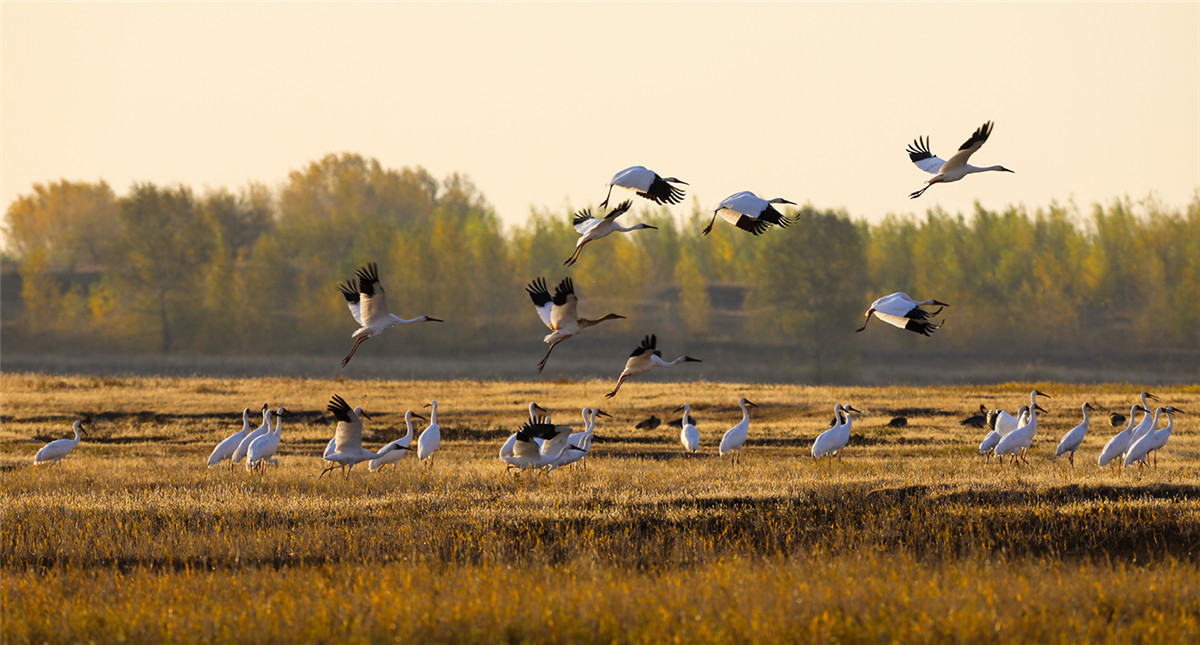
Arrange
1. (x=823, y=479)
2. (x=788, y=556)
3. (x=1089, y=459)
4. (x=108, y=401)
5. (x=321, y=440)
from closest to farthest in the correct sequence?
(x=788, y=556) → (x=823, y=479) → (x=1089, y=459) → (x=321, y=440) → (x=108, y=401)

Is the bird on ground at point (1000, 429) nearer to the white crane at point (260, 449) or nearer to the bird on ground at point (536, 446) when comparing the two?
the bird on ground at point (536, 446)

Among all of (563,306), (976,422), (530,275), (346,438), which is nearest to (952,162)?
(563,306)

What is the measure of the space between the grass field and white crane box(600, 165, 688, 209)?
3522 mm

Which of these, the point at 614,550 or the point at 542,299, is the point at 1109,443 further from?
the point at 614,550

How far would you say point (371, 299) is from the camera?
14.9m

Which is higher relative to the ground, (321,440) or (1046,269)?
(1046,269)

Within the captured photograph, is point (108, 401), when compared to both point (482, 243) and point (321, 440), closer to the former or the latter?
point (321, 440)

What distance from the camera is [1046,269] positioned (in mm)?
84500

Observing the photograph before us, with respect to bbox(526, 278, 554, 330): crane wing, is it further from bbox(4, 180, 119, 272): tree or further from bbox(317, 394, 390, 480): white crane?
bbox(4, 180, 119, 272): tree

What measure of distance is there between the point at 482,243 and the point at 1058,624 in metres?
78.2

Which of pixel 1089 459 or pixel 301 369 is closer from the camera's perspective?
pixel 1089 459

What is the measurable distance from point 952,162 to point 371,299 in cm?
694

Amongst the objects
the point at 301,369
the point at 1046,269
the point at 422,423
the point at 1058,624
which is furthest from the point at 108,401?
the point at 1046,269

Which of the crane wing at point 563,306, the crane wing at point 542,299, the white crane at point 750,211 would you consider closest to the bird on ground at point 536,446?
the crane wing at point 542,299
